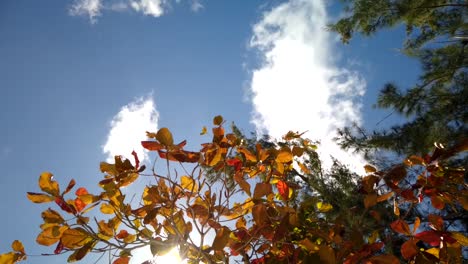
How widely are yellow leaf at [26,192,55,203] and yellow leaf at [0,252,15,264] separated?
20cm

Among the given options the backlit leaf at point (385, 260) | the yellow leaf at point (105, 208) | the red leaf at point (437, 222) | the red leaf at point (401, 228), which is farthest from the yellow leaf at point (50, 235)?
the red leaf at point (437, 222)

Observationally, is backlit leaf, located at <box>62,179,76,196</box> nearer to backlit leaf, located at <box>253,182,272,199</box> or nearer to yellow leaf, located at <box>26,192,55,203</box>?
yellow leaf, located at <box>26,192,55,203</box>

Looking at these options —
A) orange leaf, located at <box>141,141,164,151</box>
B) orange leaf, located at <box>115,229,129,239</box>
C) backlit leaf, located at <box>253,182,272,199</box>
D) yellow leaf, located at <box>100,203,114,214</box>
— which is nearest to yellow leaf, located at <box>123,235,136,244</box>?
orange leaf, located at <box>115,229,129,239</box>

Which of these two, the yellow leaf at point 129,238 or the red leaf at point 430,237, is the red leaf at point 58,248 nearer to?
the yellow leaf at point 129,238

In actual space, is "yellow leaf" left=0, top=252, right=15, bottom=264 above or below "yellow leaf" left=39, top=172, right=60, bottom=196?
below

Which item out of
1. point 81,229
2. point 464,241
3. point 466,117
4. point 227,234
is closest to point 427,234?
point 464,241

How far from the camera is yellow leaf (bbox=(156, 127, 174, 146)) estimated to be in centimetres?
91

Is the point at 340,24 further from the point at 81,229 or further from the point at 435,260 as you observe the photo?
the point at 81,229

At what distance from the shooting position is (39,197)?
35.9 inches

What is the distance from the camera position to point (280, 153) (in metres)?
1.09

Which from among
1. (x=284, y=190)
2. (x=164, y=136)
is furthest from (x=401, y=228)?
(x=164, y=136)

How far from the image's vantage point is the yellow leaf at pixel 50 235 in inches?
36.9

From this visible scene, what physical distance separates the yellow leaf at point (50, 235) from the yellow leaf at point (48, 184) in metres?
0.12

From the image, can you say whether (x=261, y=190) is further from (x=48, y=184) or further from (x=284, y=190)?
(x=48, y=184)
